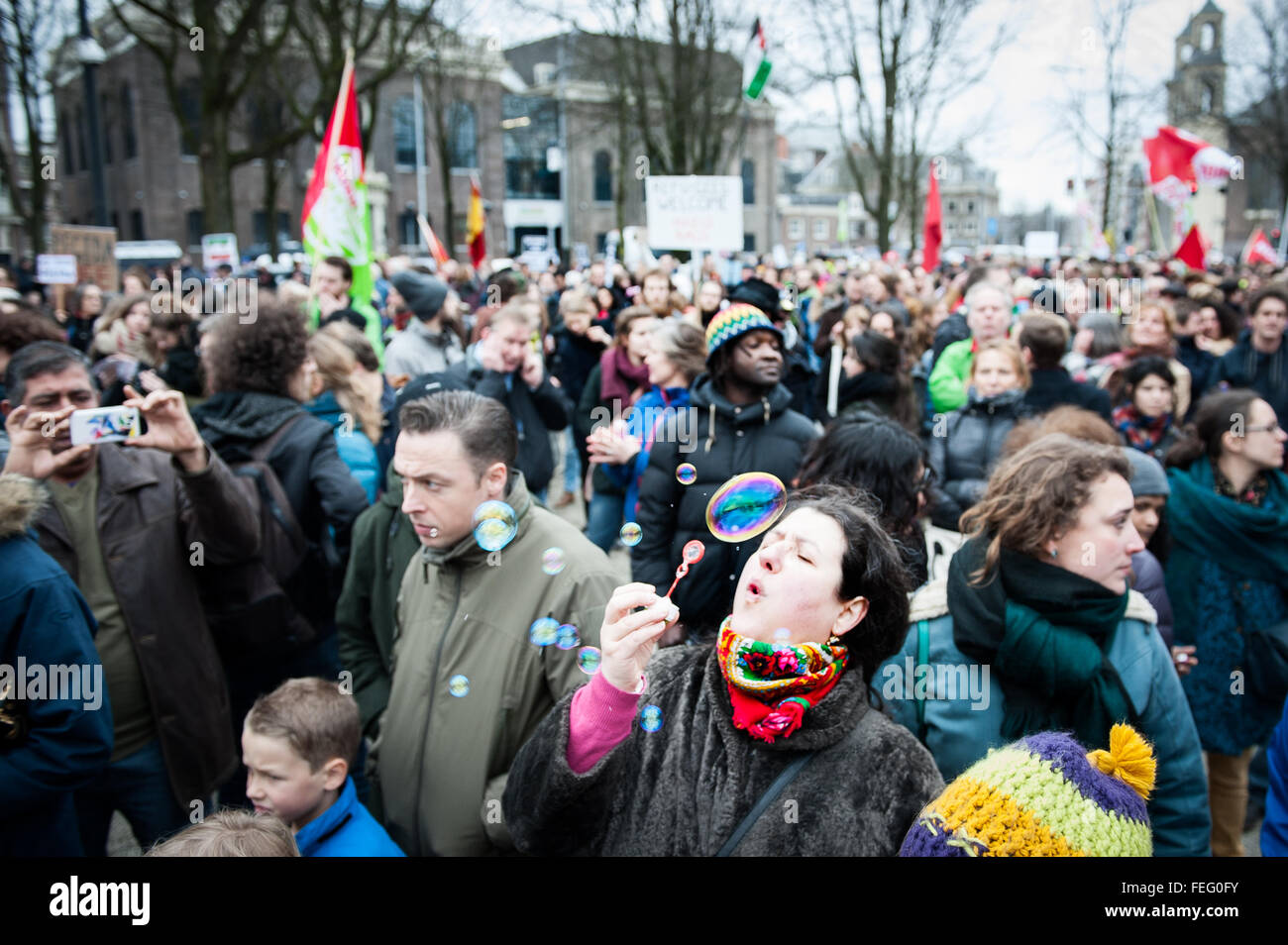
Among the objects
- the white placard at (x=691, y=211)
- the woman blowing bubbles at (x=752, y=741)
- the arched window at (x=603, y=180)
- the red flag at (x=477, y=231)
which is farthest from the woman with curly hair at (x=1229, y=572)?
the arched window at (x=603, y=180)

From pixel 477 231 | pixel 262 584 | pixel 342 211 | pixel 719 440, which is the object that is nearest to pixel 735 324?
pixel 719 440

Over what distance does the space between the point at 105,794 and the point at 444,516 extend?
4.86 ft

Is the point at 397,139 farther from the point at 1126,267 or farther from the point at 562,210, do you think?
the point at 1126,267

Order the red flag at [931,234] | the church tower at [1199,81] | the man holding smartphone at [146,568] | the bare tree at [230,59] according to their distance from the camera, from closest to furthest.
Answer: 1. the man holding smartphone at [146,568]
2. the red flag at [931,234]
3. the bare tree at [230,59]
4. the church tower at [1199,81]

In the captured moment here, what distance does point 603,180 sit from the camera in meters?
51.6

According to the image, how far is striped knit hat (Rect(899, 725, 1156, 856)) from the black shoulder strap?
278 millimetres

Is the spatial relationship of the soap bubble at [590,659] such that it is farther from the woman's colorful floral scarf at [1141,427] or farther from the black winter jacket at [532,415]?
the woman's colorful floral scarf at [1141,427]

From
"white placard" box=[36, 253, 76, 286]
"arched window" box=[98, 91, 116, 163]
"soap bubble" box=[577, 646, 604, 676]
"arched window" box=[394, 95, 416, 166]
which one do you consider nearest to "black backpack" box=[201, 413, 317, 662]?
"soap bubble" box=[577, 646, 604, 676]

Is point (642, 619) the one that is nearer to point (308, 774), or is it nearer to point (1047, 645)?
point (1047, 645)

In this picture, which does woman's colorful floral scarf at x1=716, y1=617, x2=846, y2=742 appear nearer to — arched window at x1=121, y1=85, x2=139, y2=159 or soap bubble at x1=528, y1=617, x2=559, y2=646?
soap bubble at x1=528, y1=617, x2=559, y2=646

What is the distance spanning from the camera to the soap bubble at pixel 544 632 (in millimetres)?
2254

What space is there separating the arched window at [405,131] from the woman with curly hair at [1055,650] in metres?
47.0

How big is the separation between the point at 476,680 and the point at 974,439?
2.95 meters

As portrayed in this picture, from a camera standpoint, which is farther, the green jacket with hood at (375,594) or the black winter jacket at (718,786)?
the green jacket with hood at (375,594)
